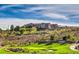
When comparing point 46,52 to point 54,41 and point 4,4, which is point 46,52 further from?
point 4,4

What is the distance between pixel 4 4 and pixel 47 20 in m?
0.58

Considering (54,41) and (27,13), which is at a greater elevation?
(27,13)

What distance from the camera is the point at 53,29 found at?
5180mm

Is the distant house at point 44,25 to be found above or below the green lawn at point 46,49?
above

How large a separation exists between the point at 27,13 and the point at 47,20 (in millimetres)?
270

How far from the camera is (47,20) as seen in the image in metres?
5.15

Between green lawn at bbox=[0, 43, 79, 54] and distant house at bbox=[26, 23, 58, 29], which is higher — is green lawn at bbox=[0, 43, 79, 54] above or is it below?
below

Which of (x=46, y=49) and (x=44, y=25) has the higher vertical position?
(x=44, y=25)
